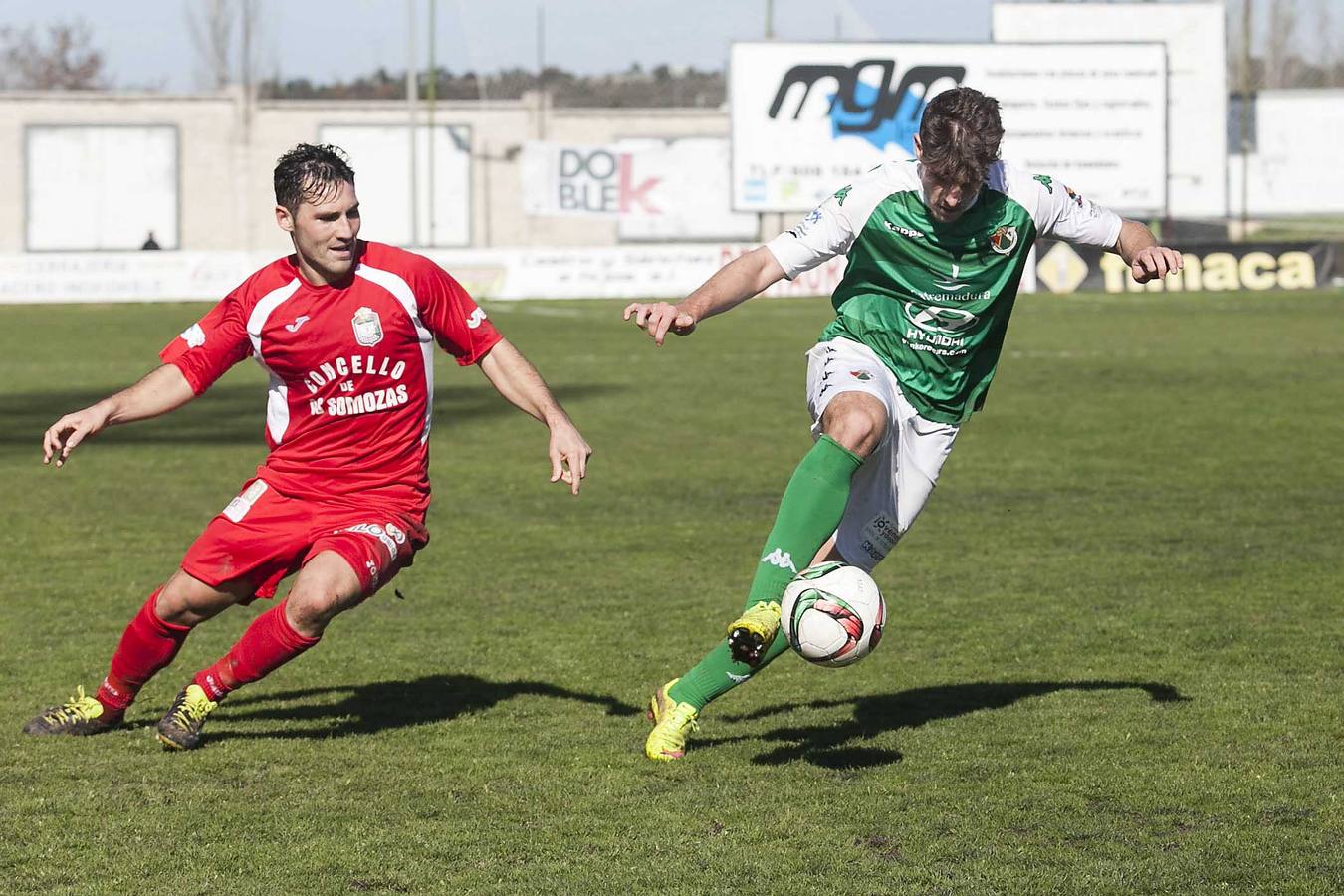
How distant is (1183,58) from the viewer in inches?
1801

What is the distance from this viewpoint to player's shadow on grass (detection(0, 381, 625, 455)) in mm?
14867

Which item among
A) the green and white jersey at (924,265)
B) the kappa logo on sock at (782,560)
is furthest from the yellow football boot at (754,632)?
the green and white jersey at (924,265)

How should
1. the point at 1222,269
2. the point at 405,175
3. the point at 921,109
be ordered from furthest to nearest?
the point at 405,175, the point at 921,109, the point at 1222,269

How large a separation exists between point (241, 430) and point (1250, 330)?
14646mm

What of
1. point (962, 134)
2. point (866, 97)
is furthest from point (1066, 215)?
point (866, 97)

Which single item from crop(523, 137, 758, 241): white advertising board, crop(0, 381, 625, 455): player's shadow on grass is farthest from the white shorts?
crop(523, 137, 758, 241): white advertising board

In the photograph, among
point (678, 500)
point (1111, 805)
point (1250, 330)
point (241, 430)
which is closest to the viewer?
point (1111, 805)

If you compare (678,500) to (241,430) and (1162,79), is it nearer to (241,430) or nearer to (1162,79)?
(241,430)

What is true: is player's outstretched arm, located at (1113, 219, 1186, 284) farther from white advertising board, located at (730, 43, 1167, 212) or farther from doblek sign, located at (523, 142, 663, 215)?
doblek sign, located at (523, 142, 663, 215)

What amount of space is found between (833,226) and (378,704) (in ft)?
7.45

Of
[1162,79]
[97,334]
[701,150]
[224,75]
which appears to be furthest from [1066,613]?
[224,75]

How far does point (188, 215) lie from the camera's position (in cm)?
5638

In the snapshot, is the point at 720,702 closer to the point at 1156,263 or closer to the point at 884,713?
the point at 884,713

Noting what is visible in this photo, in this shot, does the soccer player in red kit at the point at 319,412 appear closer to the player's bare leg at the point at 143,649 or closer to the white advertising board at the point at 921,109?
the player's bare leg at the point at 143,649
